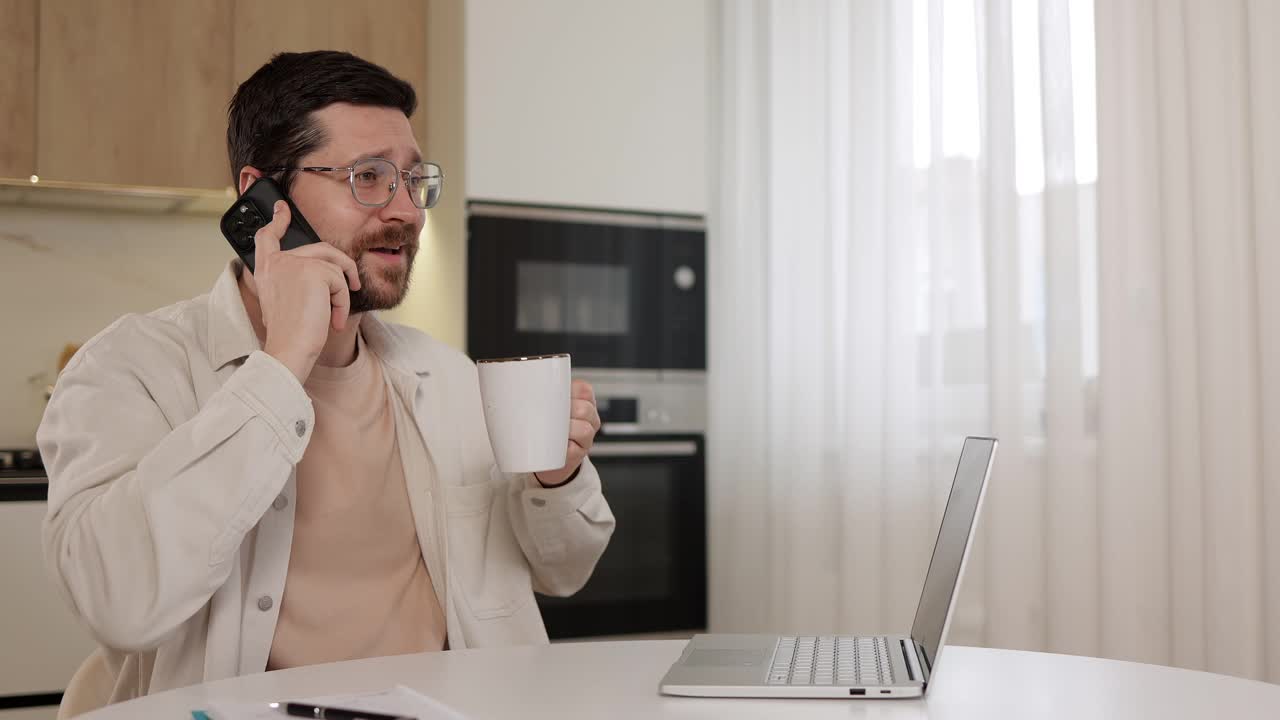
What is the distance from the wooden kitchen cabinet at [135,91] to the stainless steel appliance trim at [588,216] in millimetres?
858

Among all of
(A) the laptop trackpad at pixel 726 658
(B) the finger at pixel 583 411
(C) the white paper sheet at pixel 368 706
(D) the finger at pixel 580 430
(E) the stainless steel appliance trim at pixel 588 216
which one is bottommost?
(A) the laptop trackpad at pixel 726 658

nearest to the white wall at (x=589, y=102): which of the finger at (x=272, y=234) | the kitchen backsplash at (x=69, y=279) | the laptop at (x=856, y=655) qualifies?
the kitchen backsplash at (x=69, y=279)

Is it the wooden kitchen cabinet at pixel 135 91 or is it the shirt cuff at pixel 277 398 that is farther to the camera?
the wooden kitchen cabinet at pixel 135 91

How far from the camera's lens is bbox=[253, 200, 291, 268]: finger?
4.07 ft

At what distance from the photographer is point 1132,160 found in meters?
1.94

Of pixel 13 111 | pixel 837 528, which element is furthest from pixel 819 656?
pixel 13 111

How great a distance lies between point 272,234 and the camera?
1273 millimetres

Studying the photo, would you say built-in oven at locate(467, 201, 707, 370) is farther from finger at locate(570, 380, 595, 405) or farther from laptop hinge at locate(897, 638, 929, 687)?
laptop hinge at locate(897, 638, 929, 687)

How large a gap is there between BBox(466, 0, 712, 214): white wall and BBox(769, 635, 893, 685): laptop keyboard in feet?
7.09

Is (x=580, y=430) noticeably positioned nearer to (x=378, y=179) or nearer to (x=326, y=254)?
(x=326, y=254)

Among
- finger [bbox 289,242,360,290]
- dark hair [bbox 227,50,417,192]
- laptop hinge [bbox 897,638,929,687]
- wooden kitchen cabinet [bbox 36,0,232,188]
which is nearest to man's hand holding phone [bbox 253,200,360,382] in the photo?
finger [bbox 289,242,360,290]

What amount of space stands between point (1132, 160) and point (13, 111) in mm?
2828

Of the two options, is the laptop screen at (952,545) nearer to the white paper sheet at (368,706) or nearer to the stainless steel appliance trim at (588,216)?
the white paper sheet at (368,706)

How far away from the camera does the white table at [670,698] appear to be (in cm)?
81
